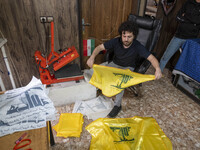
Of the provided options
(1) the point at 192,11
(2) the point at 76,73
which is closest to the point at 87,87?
(2) the point at 76,73

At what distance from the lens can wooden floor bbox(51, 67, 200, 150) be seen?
1.48 metres

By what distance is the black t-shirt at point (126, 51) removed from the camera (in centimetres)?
176

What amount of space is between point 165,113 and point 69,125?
4.09ft

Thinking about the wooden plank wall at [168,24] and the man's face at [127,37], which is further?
the wooden plank wall at [168,24]

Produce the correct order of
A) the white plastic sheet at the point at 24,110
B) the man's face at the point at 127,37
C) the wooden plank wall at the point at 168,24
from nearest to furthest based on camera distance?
the white plastic sheet at the point at 24,110, the man's face at the point at 127,37, the wooden plank wall at the point at 168,24

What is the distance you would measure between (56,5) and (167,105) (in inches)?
81.6

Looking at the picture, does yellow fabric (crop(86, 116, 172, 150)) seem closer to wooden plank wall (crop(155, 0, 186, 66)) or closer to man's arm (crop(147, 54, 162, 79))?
man's arm (crop(147, 54, 162, 79))

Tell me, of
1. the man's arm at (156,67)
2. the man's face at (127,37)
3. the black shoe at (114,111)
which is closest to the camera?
the man's arm at (156,67)

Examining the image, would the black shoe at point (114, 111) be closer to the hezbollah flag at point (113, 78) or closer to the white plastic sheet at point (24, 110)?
the hezbollah flag at point (113, 78)

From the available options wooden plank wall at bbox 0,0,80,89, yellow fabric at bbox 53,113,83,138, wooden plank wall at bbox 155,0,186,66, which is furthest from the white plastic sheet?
wooden plank wall at bbox 155,0,186,66

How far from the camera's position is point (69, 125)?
5.06ft

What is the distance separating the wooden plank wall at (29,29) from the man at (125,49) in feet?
2.15

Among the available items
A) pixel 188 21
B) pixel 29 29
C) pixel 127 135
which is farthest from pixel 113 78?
pixel 188 21

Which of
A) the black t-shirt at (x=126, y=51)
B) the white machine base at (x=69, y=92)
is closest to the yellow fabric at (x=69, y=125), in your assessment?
the white machine base at (x=69, y=92)
